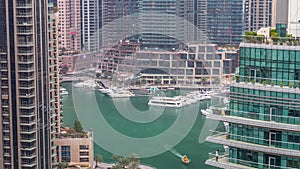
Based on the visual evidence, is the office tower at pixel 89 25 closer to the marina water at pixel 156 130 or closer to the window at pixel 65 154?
the marina water at pixel 156 130

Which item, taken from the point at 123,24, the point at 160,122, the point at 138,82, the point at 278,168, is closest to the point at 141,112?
the point at 160,122

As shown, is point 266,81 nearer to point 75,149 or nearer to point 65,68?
point 75,149

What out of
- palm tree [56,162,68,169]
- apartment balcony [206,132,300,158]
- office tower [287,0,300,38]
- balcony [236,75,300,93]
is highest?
office tower [287,0,300,38]

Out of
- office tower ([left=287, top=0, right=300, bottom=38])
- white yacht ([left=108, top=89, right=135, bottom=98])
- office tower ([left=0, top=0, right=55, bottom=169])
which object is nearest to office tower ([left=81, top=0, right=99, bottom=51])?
white yacht ([left=108, top=89, right=135, bottom=98])

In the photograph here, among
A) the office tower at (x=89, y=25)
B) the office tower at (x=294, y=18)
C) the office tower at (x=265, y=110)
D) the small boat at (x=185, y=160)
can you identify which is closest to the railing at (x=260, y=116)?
the office tower at (x=265, y=110)

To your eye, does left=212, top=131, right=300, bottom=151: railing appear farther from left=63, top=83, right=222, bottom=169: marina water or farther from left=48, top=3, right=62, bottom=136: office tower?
Answer: left=63, top=83, right=222, bottom=169: marina water

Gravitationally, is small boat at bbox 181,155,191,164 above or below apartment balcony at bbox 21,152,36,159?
below
